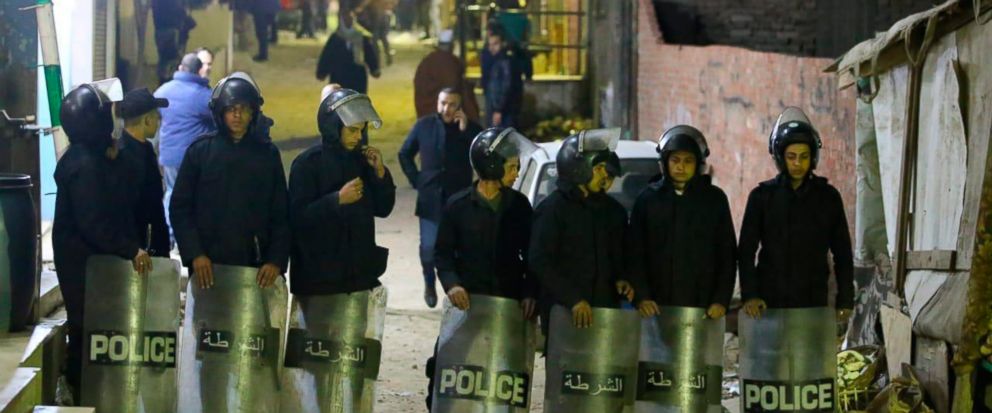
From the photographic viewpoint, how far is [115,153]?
8570 millimetres

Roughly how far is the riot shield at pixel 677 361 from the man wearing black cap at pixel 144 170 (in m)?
2.64

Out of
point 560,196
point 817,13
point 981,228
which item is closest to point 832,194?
point 981,228

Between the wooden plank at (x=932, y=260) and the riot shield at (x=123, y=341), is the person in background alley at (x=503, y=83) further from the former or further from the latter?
the riot shield at (x=123, y=341)

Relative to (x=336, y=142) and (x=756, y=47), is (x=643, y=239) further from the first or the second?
(x=756, y=47)

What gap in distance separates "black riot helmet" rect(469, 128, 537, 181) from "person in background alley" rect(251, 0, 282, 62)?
50.0ft

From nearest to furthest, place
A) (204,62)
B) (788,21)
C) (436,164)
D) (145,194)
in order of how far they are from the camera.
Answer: (145,194) → (436,164) → (204,62) → (788,21)

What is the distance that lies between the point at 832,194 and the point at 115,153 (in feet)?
12.2

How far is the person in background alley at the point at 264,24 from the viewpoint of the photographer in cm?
2309

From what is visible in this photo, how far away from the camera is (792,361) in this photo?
27.2ft

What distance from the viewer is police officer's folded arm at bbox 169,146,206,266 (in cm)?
829

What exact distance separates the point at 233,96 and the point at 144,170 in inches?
28.6

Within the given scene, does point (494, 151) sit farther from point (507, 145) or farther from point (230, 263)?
point (230, 263)

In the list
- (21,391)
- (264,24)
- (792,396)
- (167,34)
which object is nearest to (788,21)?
(167,34)

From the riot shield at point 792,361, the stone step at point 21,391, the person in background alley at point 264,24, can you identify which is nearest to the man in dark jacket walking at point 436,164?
the riot shield at point 792,361
